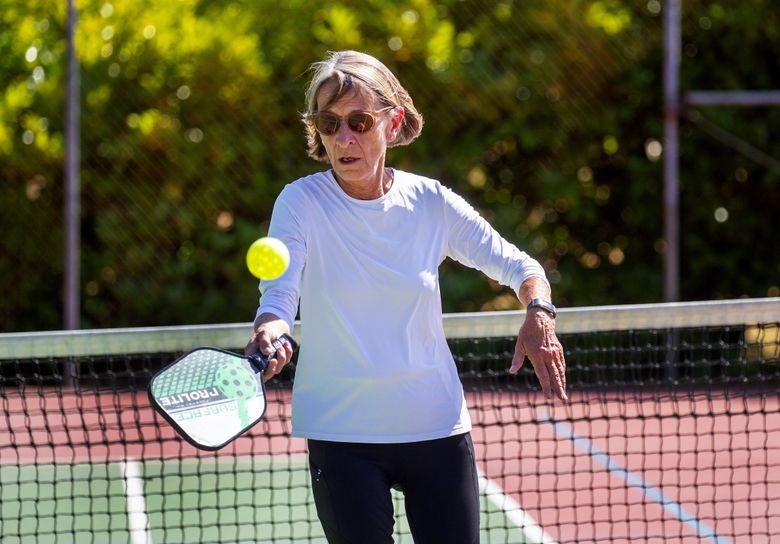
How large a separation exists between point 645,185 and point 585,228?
2.05 feet

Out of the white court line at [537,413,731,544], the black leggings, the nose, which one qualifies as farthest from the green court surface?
the nose

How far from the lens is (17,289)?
948cm

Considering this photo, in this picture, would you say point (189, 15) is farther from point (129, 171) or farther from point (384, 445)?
point (384, 445)

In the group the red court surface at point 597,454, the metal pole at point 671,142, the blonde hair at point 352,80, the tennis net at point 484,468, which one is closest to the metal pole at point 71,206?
the tennis net at point 484,468

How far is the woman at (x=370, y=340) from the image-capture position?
8.86ft

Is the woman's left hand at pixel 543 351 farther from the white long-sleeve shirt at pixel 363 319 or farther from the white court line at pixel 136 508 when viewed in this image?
the white court line at pixel 136 508

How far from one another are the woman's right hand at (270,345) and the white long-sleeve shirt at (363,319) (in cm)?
17

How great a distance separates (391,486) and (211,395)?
1.79 ft

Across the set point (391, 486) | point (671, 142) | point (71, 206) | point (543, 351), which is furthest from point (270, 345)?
point (671, 142)

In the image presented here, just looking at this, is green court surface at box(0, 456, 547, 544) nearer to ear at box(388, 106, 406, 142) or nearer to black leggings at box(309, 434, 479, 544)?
black leggings at box(309, 434, 479, 544)

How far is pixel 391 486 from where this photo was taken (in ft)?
9.14

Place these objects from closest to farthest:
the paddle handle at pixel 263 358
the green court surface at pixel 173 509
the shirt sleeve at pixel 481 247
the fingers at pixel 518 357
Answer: the paddle handle at pixel 263 358 → the fingers at pixel 518 357 → the shirt sleeve at pixel 481 247 → the green court surface at pixel 173 509

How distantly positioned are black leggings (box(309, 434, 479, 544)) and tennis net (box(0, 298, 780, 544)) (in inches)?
59.3

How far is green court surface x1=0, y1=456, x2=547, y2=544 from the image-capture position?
5.11 meters
